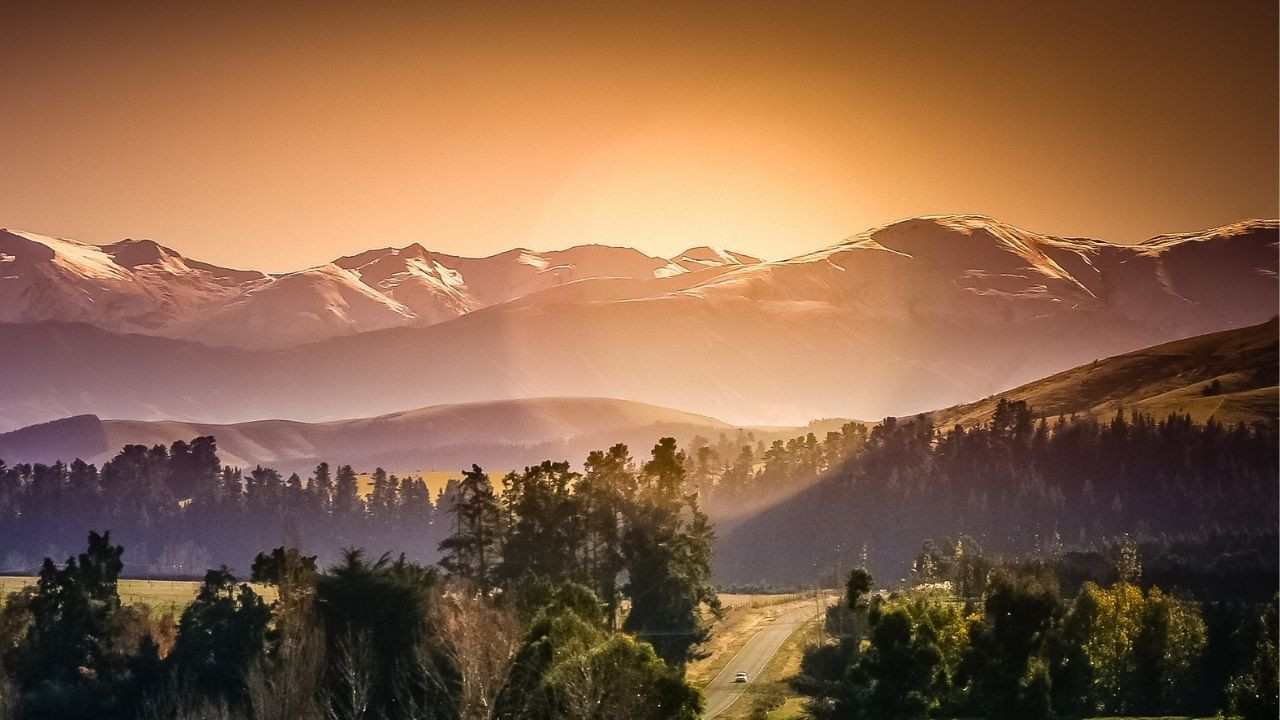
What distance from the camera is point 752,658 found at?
13225 centimetres

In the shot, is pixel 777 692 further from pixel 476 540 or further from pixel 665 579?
pixel 476 540

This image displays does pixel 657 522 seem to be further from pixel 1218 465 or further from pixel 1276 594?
pixel 1218 465

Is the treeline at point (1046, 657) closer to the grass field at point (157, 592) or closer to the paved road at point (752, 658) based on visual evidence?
the paved road at point (752, 658)

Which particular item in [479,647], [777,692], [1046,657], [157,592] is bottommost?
[777,692]

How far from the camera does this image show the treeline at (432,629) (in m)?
91.8

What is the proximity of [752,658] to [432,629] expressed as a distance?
36834 millimetres

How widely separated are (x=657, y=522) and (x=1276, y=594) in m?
53.4

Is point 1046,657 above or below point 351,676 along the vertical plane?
below

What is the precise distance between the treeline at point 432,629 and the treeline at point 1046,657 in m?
14.6

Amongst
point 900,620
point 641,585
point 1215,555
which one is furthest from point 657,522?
point 1215,555

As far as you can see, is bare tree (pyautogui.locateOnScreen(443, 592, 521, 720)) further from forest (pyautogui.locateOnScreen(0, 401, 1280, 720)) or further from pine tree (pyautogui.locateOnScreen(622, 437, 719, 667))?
pine tree (pyautogui.locateOnScreen(622, 437, 719, 667))

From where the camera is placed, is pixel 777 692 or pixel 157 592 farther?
pixel 157 592

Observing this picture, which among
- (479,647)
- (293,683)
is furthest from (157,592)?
(479,647)

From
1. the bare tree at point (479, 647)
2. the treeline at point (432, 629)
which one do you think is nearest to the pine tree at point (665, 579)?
the treeline at point (432, 629)
